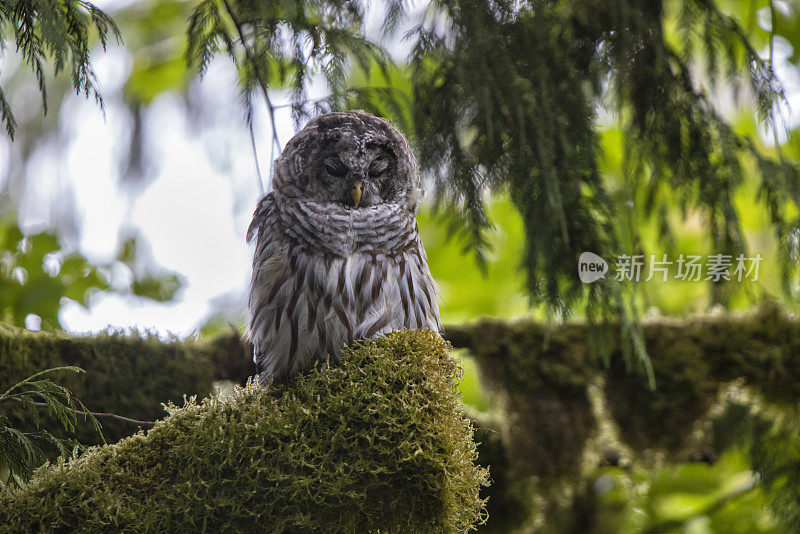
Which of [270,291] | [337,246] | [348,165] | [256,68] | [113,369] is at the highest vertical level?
[256,68]

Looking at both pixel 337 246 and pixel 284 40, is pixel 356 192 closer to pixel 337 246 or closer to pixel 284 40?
pixel 337 246

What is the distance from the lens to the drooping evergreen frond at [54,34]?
1.51 meters

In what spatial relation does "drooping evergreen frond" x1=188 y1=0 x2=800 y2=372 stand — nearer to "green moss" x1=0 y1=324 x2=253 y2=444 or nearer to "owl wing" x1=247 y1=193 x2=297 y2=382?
"owl wing" x1=247 y1=193 x2=297 y2=382

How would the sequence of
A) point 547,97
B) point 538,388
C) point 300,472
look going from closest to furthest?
point 300,472, point 547,97, point 538,388

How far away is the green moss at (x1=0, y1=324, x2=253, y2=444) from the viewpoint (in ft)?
7.98

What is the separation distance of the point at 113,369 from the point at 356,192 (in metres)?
1.23

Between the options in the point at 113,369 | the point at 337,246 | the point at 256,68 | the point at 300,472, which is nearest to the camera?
the point at 300,472

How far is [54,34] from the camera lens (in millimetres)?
1503

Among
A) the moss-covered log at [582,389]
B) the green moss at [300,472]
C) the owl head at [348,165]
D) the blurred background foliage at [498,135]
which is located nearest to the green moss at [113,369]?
the blurred background foliage at [498,135]

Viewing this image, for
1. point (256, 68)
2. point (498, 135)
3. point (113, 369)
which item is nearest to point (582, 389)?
point (498, 135)

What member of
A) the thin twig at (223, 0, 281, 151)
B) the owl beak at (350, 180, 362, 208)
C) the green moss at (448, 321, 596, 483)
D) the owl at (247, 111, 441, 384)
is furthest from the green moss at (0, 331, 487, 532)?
the green moss at (448, 321, 596, 483)

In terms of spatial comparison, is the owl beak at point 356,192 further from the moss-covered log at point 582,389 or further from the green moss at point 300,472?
the moss-covered log at point 582,389

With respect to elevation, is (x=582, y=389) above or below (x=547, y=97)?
below

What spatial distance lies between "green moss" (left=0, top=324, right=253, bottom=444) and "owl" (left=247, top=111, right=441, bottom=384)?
0.56 metres
